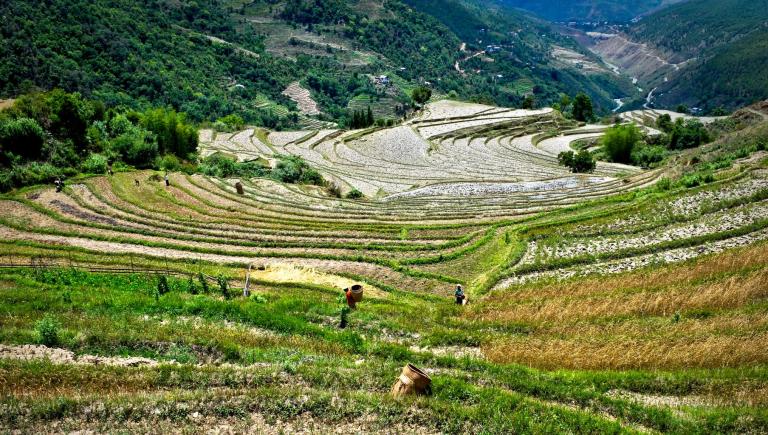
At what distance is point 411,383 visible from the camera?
12516 mm

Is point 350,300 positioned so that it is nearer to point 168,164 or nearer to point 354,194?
point 354,194

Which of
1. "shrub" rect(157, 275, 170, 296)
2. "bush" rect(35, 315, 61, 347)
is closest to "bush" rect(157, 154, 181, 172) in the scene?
Result: "shrub" rect(157, 275, 170, 296)

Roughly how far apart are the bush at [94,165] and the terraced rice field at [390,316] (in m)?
8.08

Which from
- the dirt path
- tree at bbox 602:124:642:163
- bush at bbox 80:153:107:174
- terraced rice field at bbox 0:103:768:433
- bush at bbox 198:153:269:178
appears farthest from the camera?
tree at bbox 602:124:642:163

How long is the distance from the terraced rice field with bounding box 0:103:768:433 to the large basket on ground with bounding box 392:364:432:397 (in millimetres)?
363

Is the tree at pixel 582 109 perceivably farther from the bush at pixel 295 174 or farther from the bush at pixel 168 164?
the bush at pixel 168 164

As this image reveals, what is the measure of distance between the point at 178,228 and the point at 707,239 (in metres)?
40.3

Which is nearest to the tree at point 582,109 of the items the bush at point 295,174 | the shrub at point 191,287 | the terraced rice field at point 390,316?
the bush at point 295,174

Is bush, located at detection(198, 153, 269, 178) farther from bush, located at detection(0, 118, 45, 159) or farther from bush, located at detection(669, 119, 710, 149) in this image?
bush, located at detection(669, 119, 710, 149)

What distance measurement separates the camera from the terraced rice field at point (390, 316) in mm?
12031

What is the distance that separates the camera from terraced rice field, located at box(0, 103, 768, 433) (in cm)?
1203

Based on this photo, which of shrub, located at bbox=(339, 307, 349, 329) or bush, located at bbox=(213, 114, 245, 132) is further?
bush, located at bbox=(213, 114, 245, 132)

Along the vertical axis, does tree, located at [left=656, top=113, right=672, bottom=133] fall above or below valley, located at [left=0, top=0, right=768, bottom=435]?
above

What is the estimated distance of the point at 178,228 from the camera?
133 feet
